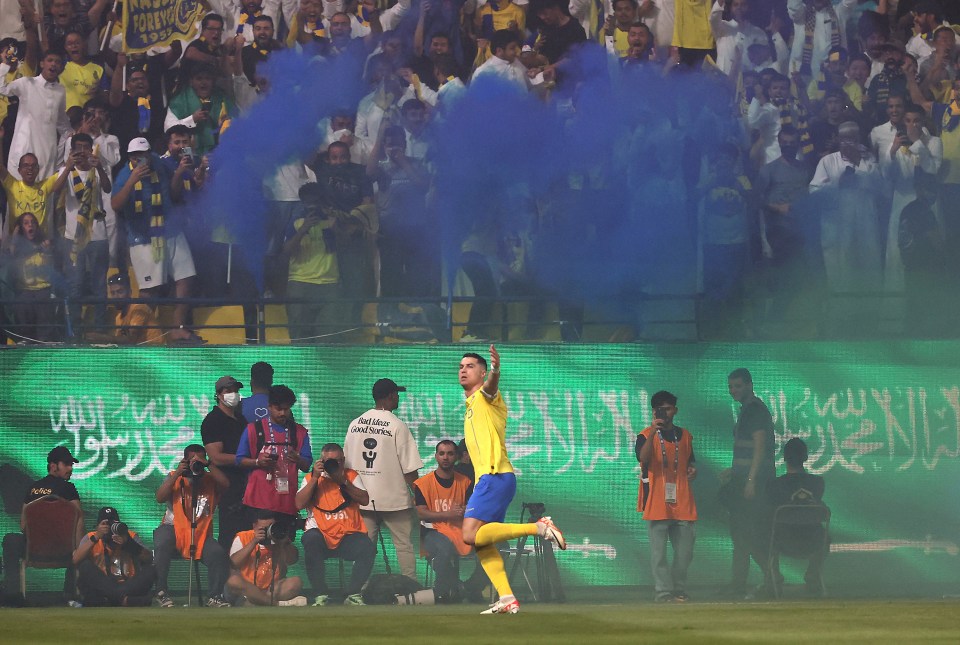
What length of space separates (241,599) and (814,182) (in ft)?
24.4

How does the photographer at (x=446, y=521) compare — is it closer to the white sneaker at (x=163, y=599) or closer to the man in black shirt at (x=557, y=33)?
the white sneaker at (x=163, y=599)

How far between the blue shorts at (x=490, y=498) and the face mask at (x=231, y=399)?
11.7 feet

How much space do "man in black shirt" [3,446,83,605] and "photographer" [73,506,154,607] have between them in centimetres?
25

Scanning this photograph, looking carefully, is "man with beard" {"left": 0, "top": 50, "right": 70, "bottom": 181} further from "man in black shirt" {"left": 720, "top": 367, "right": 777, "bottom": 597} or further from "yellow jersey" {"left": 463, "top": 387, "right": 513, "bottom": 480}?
"man in black shirt" {"left": 720, "top": 367, "right": 777, "bottom": 597}

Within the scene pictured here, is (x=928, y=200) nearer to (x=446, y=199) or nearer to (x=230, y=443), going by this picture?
(x=446, y=199)

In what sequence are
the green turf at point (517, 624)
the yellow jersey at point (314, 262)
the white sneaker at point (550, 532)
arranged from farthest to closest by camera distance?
the yellow jersey at point (314, 262) < the white sneaker at point (550, 532) < the green turf at point (517, 624)

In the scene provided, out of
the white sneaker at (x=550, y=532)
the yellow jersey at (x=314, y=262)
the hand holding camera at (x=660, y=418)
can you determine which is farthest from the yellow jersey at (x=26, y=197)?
the white sneaker at (x=550, y=532)

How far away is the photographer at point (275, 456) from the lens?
41.6 ft

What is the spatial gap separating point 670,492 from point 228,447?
12.7 feet

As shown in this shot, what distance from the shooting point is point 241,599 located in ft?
40.4

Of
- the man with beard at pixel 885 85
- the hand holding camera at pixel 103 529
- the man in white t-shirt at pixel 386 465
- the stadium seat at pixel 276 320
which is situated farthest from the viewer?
the man with beard at pixel 885 85

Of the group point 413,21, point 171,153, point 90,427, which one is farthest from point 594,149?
point 90,427

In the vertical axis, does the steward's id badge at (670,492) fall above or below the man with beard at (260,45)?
below

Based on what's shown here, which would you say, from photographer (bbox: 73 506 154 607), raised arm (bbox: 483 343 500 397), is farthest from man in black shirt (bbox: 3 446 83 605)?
raised arm (bbox: 483 343 500 397)
